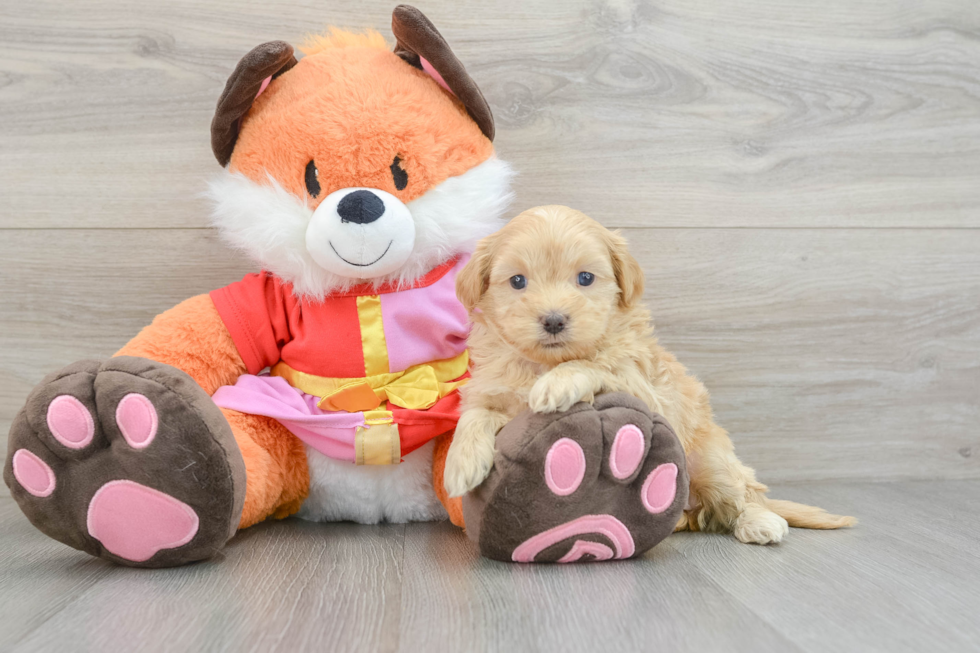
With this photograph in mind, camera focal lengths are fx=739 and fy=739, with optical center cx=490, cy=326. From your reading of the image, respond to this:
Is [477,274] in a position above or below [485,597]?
above

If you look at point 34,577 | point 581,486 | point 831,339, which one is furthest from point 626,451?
point 831,339

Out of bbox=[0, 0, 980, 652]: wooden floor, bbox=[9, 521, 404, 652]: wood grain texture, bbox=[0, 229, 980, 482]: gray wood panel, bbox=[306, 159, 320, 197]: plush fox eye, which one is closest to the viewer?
bbox=[9, 521, 404, 652]: wood grain texture

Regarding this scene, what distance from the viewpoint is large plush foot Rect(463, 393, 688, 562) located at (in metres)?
0.96

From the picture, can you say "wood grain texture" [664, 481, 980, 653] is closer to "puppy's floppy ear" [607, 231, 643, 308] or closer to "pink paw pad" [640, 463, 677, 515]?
"pink paw pad" [640, 463, 677, 515]

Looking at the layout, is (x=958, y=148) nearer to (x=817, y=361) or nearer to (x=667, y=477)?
(x=817, y=361)

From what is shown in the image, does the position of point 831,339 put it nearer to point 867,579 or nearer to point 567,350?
point 867,579

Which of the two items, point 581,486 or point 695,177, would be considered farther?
point 695,177

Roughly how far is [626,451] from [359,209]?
56 centimetres

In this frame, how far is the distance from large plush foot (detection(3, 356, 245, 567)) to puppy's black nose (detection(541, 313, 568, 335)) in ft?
1.52

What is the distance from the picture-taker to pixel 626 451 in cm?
97

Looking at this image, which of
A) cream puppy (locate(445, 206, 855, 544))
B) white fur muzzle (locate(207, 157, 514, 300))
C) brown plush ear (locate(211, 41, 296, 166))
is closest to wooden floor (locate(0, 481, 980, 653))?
cream puppy (locate(445, 206, 855, 544))

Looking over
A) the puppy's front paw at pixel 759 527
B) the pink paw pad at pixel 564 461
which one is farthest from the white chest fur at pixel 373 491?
the puppy's front paw at pixel 759 527

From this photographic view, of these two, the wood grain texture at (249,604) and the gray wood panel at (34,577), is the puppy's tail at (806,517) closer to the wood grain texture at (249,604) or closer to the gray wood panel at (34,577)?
the wood grain texture at (249,604)

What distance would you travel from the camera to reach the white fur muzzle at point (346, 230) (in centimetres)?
118
